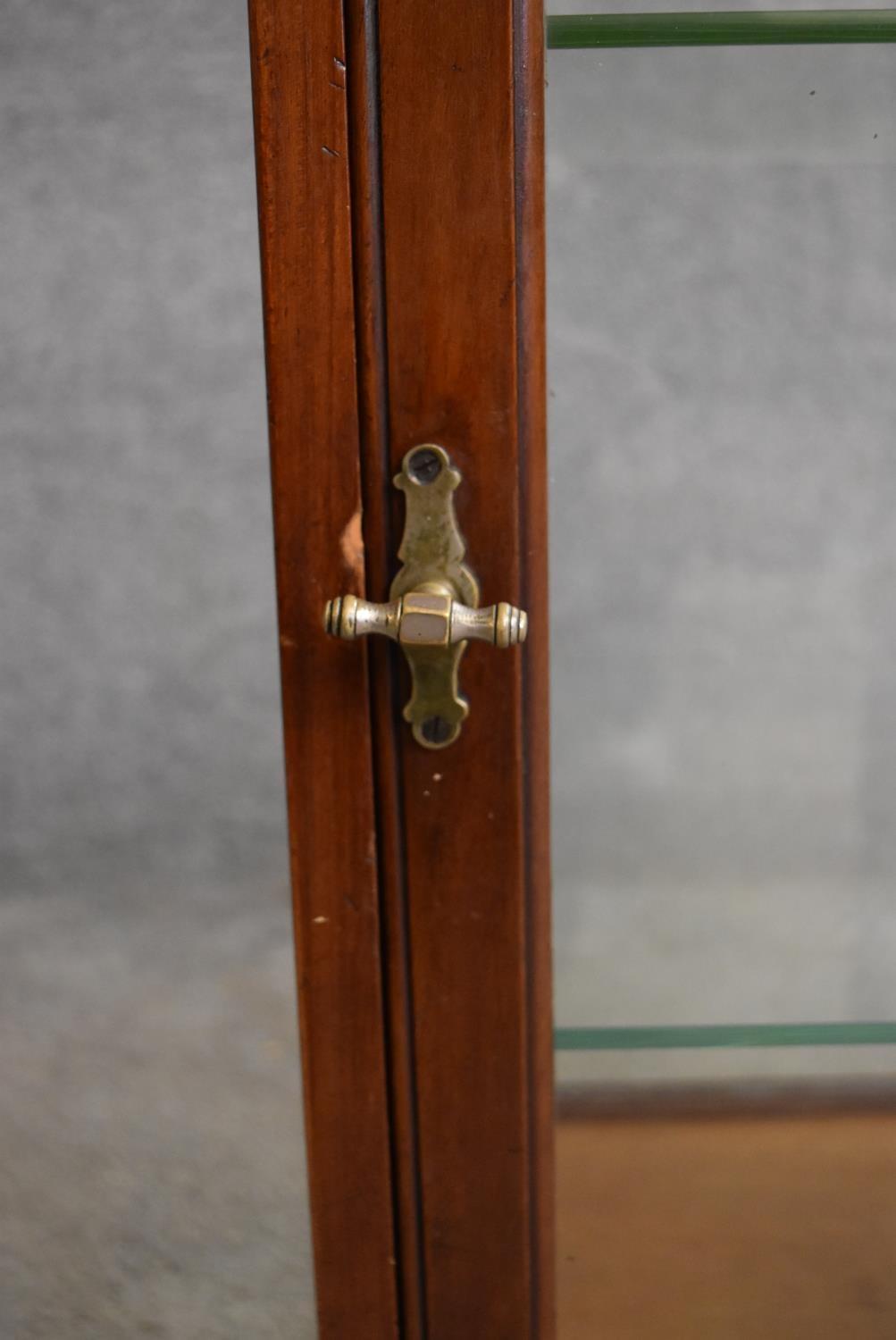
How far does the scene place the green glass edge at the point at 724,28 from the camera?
15.8 inches

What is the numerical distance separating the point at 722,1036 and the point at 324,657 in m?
0.21

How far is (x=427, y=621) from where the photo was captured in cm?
39

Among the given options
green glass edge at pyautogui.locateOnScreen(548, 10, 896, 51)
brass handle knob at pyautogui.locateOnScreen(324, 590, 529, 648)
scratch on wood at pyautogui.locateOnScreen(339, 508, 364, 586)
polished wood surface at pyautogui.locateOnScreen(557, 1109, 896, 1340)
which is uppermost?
green glass edge at pyautogui.locateOnScreen(548, 10, 896, 51)

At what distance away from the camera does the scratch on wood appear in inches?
16.4

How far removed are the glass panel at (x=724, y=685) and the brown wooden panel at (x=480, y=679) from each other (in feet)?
0.06

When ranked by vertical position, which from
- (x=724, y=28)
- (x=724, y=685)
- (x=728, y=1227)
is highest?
(x=724, y=28)

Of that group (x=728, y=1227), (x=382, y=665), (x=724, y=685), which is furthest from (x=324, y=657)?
(x=728, y=1227)

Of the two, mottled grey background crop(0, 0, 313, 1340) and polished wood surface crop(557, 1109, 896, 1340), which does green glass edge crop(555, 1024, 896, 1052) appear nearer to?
polished wood surface crop(557, 1109, 896, 1340)

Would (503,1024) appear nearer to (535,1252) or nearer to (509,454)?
(535,1252)

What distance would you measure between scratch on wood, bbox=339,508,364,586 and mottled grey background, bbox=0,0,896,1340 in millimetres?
71

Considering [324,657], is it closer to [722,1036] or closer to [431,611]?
[431,611]

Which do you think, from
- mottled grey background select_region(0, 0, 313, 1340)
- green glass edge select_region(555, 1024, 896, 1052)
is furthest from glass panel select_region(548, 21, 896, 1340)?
mottled grey background select_region(0, 0, 313, 1340)

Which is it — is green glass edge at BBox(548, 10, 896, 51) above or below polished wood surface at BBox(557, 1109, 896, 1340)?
above

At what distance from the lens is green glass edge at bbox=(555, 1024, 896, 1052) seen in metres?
A: 0.47
